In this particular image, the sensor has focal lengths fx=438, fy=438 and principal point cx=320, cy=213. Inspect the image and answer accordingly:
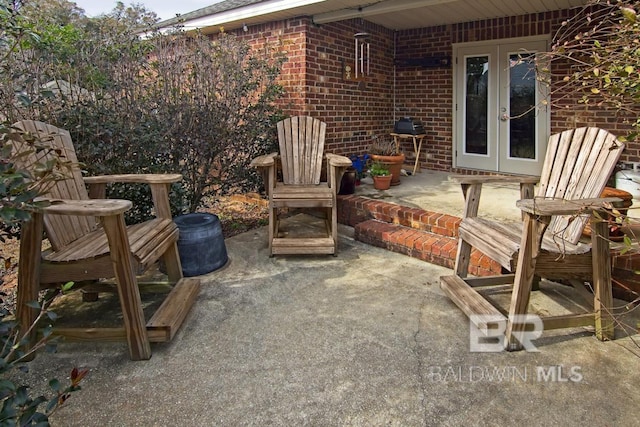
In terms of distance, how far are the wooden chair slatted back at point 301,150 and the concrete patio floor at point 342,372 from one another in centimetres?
162

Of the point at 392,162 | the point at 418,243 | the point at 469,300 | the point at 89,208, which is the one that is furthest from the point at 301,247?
the point at 392,162

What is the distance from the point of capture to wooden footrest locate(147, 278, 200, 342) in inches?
84.5

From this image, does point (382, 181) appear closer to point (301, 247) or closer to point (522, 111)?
point (301, 247)

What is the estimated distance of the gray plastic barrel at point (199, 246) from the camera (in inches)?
123

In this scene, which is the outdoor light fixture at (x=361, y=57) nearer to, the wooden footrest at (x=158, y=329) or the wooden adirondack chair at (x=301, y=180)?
the wooden adirondack chair at (x=301, y=180)

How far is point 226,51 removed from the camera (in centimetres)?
418

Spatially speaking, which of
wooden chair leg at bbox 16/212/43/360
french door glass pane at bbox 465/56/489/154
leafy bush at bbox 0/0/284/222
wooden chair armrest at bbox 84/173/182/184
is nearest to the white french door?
french door glass pane at bbox 465/56/489/154

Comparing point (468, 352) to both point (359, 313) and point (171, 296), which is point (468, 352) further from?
point (171, 296)

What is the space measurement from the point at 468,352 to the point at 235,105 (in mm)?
3003

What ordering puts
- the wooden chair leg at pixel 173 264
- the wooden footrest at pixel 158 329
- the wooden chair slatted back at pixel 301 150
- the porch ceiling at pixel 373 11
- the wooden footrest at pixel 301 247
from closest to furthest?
the wooden footrest at pixel 158 329, the wooden chair leg at pixel 173 264, the wooden footrest at pixel 301 247, the wooden chair slatted back at pixel 301 150, the porch ceiling at pixel 373 11

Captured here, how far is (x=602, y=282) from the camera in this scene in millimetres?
2164

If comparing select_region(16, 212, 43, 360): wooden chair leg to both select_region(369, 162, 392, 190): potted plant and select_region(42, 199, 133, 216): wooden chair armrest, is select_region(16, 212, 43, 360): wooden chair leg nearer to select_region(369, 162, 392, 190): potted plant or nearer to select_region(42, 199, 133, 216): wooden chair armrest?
select_region(42, 199, 133, 216): wooden chair armrest

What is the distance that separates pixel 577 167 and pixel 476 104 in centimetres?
382

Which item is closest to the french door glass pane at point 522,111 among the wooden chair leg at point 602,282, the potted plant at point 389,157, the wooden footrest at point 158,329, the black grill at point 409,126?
the black grill at point 409,126
